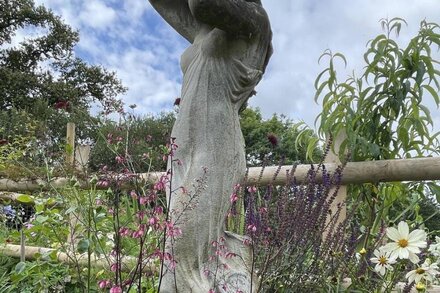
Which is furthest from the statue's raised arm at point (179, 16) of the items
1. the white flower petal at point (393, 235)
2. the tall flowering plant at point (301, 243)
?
the white flower petal at point (393, 235)

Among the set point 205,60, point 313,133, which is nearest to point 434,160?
point 313,133

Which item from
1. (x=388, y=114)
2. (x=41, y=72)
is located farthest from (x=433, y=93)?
(x=41, y=72)

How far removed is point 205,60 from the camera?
2.28 meters

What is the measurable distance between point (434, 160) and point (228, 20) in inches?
57.8

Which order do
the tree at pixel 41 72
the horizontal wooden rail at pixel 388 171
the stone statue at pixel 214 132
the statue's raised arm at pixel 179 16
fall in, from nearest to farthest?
1. the stone statue at pixel 214 132
2. the statue's raised arm at pixel 179 16
3. the horizontal wooden rail at pixel 388 171
4. the tree at pixel 41 72

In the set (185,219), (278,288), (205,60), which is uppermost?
(205,60)

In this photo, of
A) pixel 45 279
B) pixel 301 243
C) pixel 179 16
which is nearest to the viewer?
pixel 301 243

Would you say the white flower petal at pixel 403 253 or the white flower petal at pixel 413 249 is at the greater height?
the white flower petal at pixel 413 249

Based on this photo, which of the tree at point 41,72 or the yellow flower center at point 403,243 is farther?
the tree at point 41,72

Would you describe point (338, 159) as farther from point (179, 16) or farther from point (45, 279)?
point (45, 279)

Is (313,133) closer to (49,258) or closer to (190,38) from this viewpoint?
(190,38)

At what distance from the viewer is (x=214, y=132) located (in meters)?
2.18

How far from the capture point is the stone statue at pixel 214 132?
2027 millimetres

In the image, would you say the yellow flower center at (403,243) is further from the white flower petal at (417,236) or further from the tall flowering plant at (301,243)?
the tall flowering plant at (301,243)
